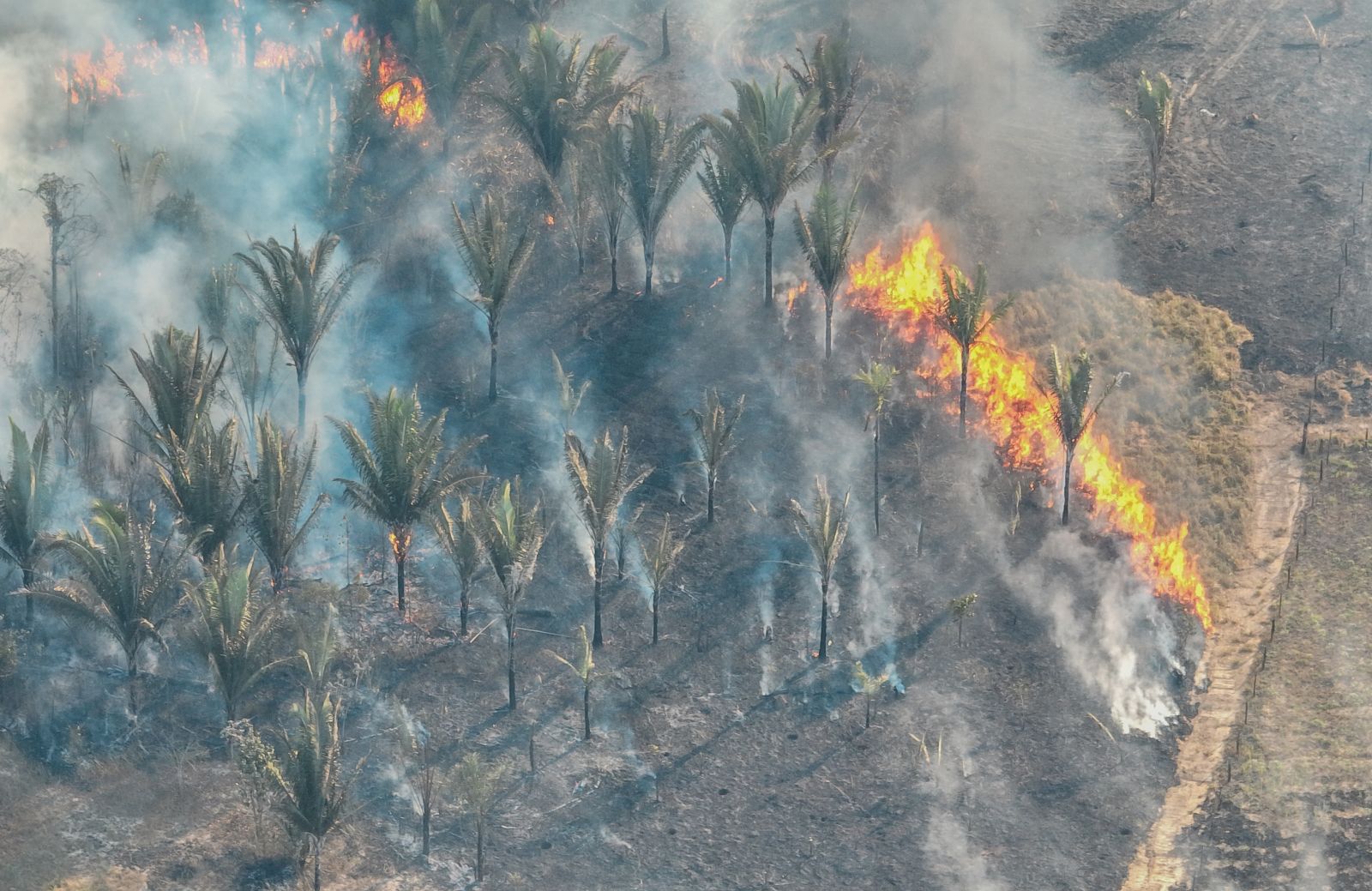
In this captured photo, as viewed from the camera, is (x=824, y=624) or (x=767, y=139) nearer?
(x=824, y=624)

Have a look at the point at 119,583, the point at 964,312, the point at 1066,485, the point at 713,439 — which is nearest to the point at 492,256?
the point at 713,439

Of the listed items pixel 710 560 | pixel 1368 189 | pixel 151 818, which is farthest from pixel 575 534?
pixel 1368 189

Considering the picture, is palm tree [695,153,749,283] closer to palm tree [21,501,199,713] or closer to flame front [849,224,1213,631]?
flame front [849,224,1213,631]

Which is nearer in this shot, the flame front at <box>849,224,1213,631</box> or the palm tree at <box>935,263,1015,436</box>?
the flame front at <box>849,224,1213,631</box>

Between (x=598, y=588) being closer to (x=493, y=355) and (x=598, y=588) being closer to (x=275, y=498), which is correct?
(x=275, y=498)

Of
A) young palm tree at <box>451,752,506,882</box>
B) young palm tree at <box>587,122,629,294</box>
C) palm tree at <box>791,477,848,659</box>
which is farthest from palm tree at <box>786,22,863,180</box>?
young palm tree at <box>451,752,506,882</box>

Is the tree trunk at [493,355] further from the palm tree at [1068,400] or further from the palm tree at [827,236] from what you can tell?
the palm tree at [1068,400]

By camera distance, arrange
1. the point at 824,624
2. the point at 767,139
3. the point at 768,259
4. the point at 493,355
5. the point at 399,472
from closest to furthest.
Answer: the point at 399,472 < the point at 824,624 < the point at 493,355 < the point at 767,139 < the point at 768,259
